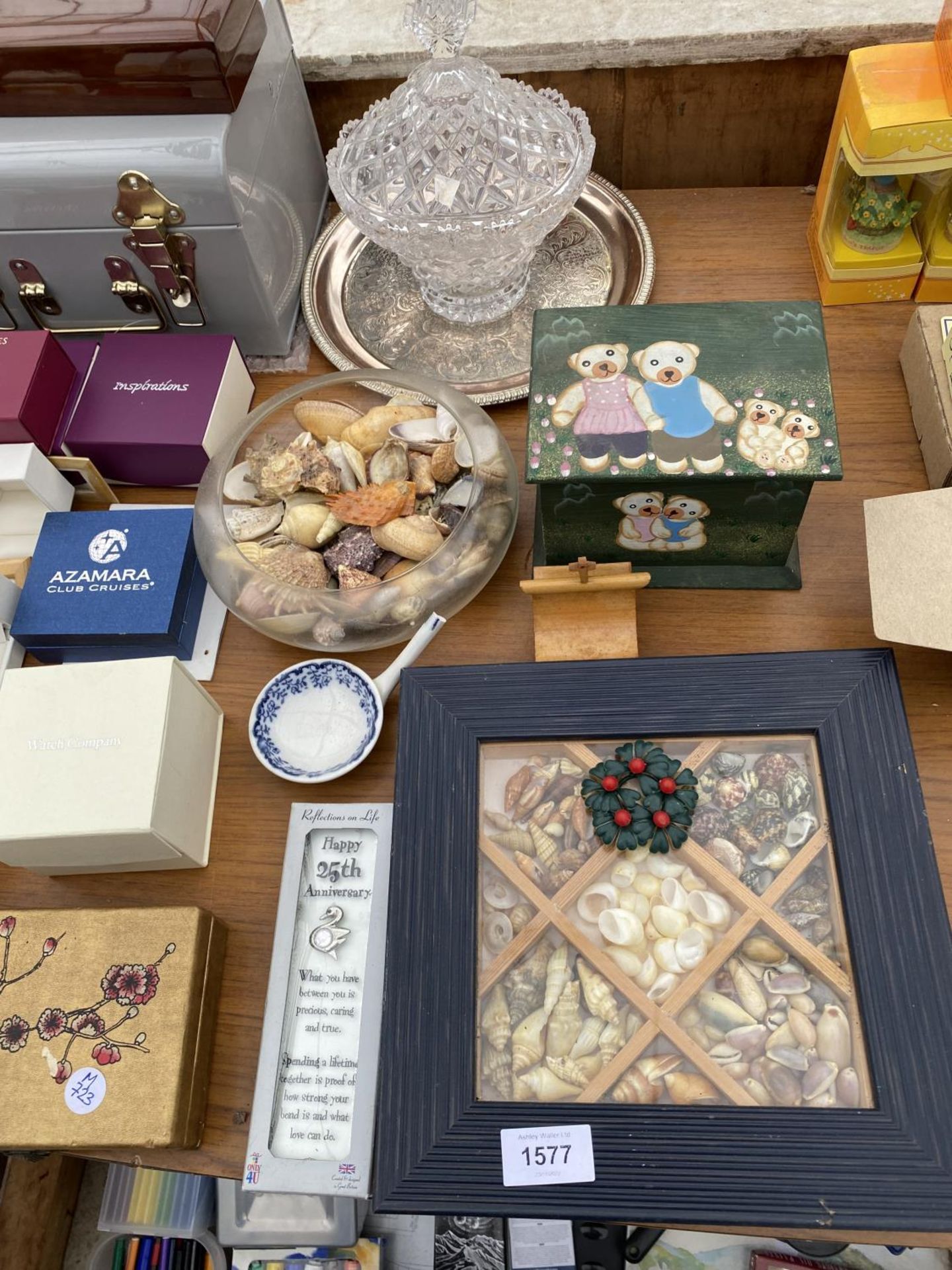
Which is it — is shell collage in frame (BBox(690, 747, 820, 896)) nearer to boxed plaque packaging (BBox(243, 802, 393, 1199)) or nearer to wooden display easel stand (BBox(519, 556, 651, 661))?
wooden display easel stand (BBox(519, 556, 651, 661))

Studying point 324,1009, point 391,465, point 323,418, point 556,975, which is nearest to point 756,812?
point 556,975

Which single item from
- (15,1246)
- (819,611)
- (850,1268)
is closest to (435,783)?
(819,611)

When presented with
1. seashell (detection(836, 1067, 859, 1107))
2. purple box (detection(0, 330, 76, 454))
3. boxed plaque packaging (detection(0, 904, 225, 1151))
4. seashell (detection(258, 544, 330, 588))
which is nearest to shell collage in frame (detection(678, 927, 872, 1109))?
seashell (detection(836, 1067, 859, 1107))

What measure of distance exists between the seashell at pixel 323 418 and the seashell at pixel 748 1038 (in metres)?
0.77

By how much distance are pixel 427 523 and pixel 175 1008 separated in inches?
21.4

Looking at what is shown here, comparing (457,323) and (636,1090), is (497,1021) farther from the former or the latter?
(457,323)

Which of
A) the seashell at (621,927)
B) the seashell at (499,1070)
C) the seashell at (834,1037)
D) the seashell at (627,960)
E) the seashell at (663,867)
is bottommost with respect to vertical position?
the seashell at (499,1070)

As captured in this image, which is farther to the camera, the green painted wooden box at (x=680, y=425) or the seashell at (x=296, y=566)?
the seashell at (x=296, y=566)

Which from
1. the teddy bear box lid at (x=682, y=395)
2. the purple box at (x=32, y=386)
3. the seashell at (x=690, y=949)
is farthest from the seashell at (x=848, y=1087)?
the purple box at (x=32, y=386)

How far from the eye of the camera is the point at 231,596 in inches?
40.6

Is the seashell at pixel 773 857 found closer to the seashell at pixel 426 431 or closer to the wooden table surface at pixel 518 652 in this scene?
the wooden table surface at pixel 518 652

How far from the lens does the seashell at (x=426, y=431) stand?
1083 mm

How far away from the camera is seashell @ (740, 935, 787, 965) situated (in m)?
0.76

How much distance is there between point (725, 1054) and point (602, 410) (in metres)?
0.59
